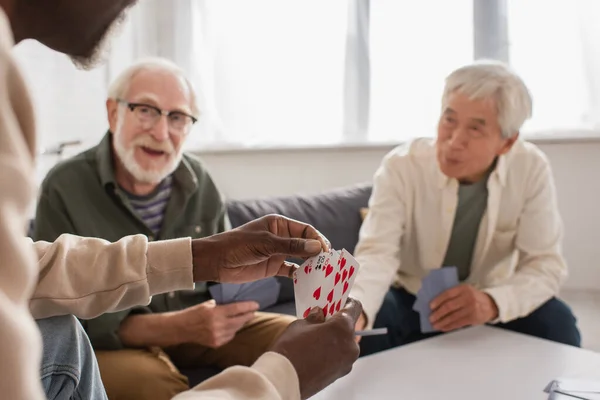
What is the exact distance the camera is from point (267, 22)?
3307 mm

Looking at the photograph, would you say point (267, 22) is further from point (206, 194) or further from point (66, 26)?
point (66, 26)

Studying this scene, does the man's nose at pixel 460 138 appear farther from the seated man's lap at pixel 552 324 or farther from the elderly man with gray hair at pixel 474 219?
the seated man's lap at pixel 552 324

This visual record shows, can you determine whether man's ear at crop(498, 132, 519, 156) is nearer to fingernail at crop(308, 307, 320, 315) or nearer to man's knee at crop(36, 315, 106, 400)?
fingernail at crop(308, 307, 320, 315)

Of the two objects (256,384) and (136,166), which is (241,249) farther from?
(136,166)

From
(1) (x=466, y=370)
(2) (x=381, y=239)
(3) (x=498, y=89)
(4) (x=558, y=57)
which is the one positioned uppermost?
(4) (x=558, y=57)

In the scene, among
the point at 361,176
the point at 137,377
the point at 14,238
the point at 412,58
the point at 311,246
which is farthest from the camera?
the point at 361,176

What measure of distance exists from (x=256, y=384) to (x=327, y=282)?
1.12 ft

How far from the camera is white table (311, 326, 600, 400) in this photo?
1326mm

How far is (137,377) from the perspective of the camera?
5.15 ft

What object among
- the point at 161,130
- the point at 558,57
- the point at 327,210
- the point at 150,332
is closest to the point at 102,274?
the point at 150,332

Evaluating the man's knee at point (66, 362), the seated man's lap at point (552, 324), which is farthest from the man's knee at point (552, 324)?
the man's knee at point (66, 362)

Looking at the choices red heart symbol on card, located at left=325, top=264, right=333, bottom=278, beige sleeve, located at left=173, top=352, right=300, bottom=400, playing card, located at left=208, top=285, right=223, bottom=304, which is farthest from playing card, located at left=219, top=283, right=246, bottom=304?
beige sleeve, located at left=173, top=352, right=300, bottom=400

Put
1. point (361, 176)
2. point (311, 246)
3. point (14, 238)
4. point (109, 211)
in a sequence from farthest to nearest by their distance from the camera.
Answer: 1. point (361, 176)
2. point (109, 211)
3. point (311, 246)
4. point (14, 238)

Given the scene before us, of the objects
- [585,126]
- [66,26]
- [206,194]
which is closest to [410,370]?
[206,194]
